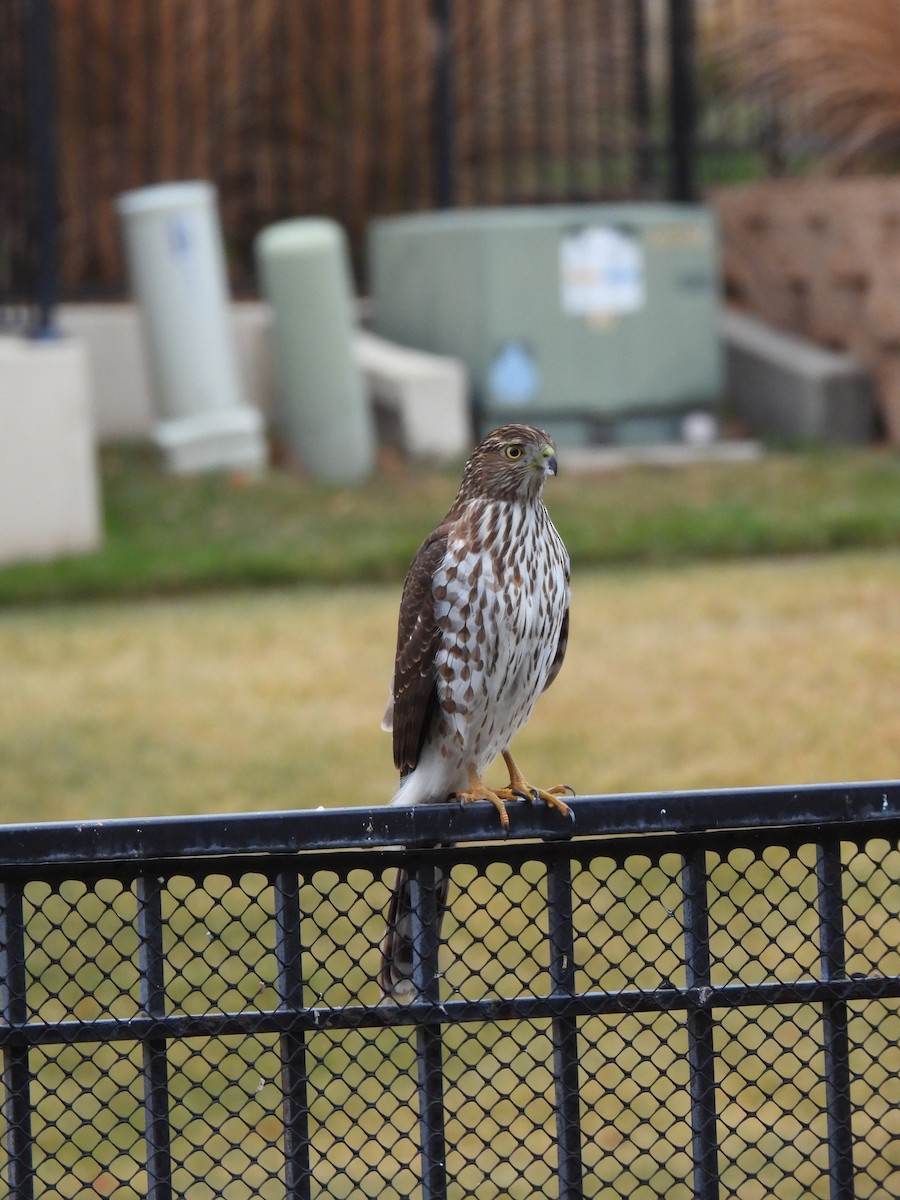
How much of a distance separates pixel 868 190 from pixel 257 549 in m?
4.46

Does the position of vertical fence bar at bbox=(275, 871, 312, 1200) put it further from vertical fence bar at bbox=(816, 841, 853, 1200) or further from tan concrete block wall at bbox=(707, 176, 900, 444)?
tan concrete block wall at bbox=(707, 176, 900, 444)

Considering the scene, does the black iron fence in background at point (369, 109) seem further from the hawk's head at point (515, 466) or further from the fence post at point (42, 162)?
the hawk's head at point (515, 466)

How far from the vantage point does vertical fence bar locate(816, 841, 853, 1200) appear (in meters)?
2.27

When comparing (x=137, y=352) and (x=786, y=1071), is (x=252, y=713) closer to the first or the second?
(x=786, y=1071)

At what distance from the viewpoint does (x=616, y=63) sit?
1265 centimetres

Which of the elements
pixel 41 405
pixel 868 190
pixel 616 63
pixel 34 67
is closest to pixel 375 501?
pixel 41 405

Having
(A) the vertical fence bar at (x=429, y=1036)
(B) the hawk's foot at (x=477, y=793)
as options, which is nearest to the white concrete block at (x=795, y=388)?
(B) the hawk's foot at (x=477, y=793)

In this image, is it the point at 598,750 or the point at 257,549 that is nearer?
the point at 598,750

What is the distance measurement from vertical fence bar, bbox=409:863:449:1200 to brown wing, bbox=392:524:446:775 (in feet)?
3.39

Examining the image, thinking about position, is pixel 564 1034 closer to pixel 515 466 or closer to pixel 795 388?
pixel 515 466

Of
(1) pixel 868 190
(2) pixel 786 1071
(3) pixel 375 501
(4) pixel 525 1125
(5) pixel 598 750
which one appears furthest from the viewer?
(1) pixel 868 190

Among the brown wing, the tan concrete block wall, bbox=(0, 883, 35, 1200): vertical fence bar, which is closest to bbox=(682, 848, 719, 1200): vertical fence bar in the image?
bbox=(0, 883, 35, 1200): vertical fence bar

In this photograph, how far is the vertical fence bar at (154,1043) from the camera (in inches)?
86.0

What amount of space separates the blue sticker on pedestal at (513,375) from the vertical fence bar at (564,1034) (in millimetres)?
8719
